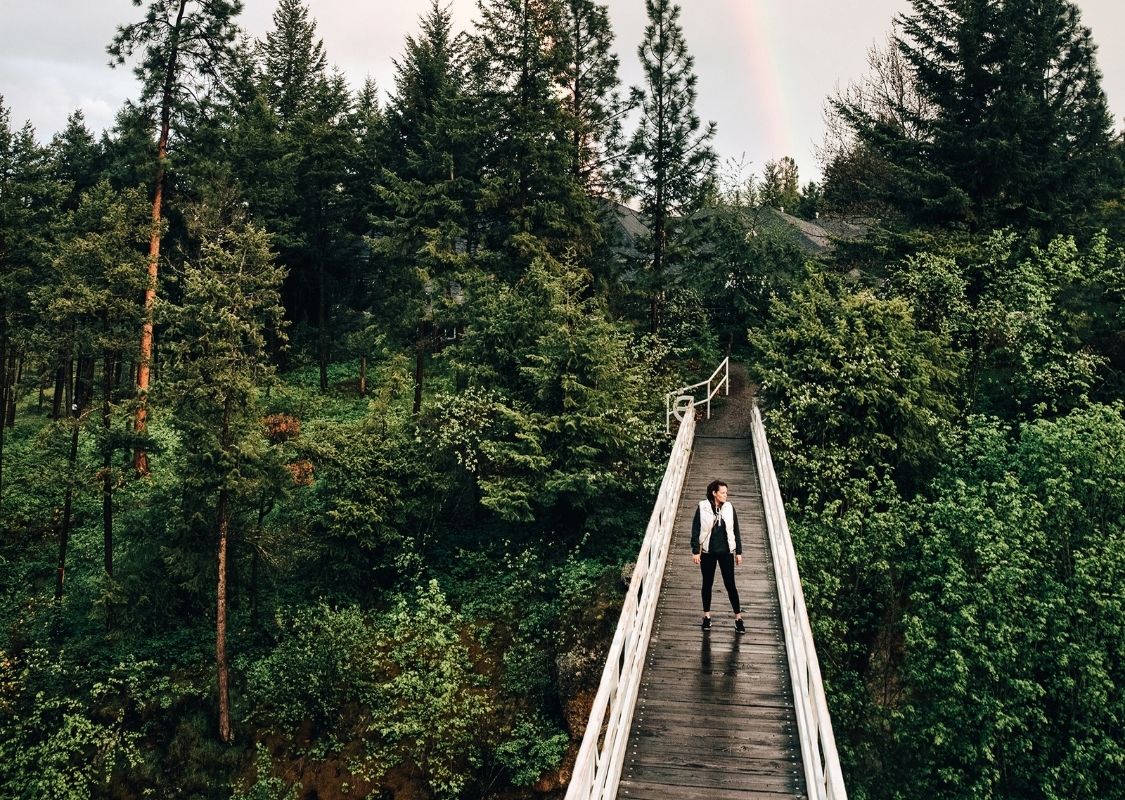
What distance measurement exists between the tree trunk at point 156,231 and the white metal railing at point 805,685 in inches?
712

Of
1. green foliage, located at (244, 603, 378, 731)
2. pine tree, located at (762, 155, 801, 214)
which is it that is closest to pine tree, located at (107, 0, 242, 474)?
green foliage, located at (244, 603, 378, 731)

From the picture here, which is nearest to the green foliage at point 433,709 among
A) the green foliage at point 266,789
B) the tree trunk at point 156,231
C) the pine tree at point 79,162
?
the green foliage at point 266,789

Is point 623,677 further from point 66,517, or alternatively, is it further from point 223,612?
point 66,517

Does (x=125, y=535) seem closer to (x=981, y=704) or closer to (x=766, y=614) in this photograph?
(x=766, y=614)

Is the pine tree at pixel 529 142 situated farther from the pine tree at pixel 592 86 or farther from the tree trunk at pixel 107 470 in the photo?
the tree trunk at pixel 107 470

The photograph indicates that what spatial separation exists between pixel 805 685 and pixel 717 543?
2168 millimetres

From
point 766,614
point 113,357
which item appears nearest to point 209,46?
point 113,357

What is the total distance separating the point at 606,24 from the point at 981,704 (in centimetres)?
2934

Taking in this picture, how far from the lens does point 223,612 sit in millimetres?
17562

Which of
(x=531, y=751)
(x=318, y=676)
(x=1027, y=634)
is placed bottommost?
(x=531, y=751)

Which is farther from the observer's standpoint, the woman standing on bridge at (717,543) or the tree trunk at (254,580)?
the tree trunk at (254,580)

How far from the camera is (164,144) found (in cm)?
2278

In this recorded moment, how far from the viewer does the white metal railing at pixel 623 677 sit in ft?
19.5

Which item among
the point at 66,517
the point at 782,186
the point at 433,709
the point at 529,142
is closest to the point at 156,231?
the point at 66,517
